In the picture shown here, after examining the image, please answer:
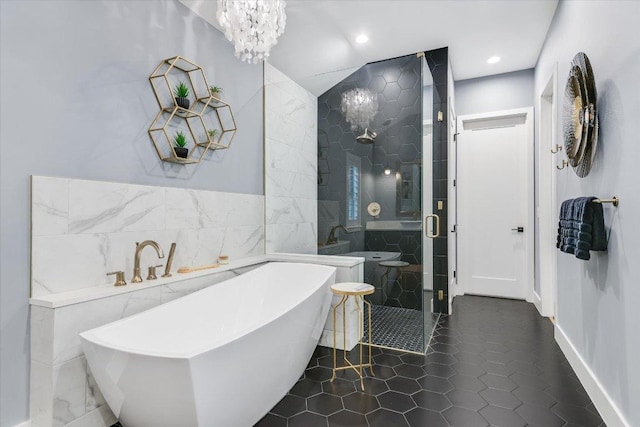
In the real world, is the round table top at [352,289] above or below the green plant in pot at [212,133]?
below

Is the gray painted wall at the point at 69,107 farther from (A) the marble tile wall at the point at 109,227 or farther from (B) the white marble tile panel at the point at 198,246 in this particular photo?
(B) the white marble tile panel at the point at 198,246

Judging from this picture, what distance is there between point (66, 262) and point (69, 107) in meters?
0.84

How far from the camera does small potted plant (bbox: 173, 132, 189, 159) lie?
245 cm

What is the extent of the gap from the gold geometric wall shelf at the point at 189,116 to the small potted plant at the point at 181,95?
26mm

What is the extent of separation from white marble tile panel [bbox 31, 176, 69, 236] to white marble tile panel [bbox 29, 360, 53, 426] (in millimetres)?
650

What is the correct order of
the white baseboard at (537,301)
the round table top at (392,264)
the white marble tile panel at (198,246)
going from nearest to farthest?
the white marble tile panel at (198,246) < the round table top at (392,264) < the white baseboard at (537,301)

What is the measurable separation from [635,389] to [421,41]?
320 cm

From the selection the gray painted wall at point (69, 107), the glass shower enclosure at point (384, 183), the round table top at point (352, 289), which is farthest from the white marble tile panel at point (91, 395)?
the glass shower enclosure at point (384, 183)

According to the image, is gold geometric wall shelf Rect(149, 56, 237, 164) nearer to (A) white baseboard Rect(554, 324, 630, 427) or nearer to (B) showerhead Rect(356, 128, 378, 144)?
(B) showerhead Rect(356, 128, 378, 144)

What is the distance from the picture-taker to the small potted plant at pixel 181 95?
8.02 feet

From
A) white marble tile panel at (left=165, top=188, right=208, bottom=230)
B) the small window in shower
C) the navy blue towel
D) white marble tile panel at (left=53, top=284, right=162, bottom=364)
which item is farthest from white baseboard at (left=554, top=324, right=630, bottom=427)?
white marble tile panel at (left=165, top=188, right=208, bottom=230)

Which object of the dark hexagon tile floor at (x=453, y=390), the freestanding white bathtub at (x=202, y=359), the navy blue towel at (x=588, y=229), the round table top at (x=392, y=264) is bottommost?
the dark hexagon tile floor at (x=453, y=390)

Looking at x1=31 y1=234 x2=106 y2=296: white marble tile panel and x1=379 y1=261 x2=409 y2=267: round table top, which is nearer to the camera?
x1=31 y1=234 x2=106 y2=296: white marble tile panel

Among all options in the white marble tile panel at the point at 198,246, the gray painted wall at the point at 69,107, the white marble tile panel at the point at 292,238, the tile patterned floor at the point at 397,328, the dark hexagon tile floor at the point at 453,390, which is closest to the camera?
the gray painted wall at the point at 69,107
